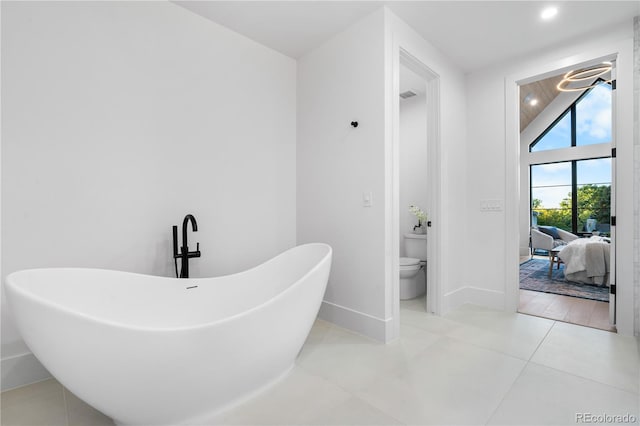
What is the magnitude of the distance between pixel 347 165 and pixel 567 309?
2.55 m

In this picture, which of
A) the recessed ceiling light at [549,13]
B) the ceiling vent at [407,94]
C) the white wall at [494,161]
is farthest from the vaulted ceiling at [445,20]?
the ceiling vent at [407,94]

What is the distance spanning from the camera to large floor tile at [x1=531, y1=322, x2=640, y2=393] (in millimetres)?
1668

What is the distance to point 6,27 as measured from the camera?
1562 mm

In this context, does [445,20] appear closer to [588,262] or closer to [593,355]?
[593,355]

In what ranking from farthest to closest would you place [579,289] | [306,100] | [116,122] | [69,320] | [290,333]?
1. [579,289]
2. [306,100]
3. [116,122]
4. [290,333]
5. [69,320]

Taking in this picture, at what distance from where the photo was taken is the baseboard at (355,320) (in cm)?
217

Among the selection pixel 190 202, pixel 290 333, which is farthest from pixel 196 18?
pixel 290 333

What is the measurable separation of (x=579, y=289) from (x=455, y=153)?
2.43 meters

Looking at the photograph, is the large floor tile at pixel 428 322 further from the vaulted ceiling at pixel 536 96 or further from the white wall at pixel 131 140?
the vaulted ceiling at pixel 536 96

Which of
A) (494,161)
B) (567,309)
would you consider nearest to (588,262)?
(567,309)

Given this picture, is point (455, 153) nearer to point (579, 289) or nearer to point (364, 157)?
point (364, 157)

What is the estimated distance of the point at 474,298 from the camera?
3035mm

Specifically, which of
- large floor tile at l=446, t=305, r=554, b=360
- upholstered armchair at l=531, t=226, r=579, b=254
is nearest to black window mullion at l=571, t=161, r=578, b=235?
upholstered armchair at l=531, t=226, r=579, b=254

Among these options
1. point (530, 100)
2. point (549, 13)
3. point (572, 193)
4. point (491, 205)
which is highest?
point (530, 100)
